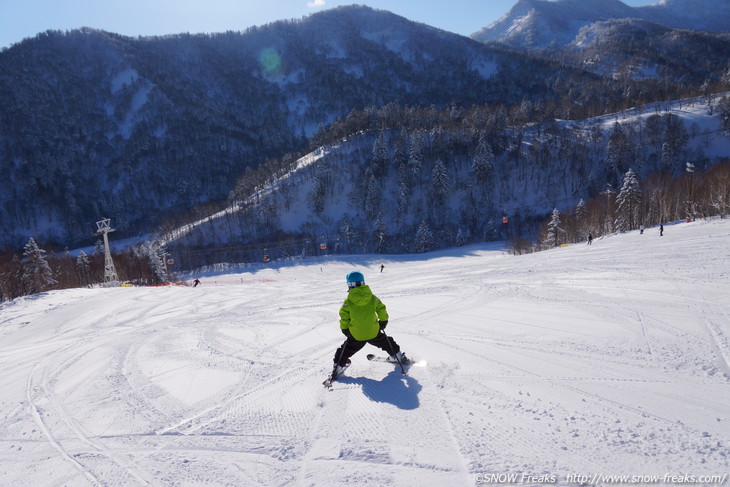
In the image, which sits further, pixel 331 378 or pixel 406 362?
pixel 406 362

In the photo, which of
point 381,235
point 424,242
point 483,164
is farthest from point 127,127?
point 424,242

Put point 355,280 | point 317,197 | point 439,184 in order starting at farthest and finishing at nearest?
point 317,197 < point 439,184 < point 355,280

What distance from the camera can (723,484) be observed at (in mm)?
2828

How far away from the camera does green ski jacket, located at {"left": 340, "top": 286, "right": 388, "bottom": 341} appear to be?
557 cm

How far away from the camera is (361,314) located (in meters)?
5.60

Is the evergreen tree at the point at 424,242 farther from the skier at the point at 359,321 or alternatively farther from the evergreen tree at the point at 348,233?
the skier at the point at 359,321

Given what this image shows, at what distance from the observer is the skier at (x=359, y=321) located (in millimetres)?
5578

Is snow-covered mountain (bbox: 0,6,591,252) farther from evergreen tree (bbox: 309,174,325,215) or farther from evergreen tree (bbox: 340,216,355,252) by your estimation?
evergreen tree (bbox: 340,216,355,252)

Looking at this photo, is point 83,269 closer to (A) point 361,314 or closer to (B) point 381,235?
(B) point 381,235

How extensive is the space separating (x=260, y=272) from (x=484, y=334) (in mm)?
45063

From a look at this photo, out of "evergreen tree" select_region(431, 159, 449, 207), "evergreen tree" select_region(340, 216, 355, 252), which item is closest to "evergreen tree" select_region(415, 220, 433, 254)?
"evergreen tree" select_region(340, 216, 355, 252)

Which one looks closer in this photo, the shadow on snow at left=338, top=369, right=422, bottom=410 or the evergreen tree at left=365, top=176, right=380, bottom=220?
the shadow on snow at left=338, top=369, right=422, bottom=410

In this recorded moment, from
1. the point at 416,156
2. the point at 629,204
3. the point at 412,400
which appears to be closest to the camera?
the point at 412,400

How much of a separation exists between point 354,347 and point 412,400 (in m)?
1.36
